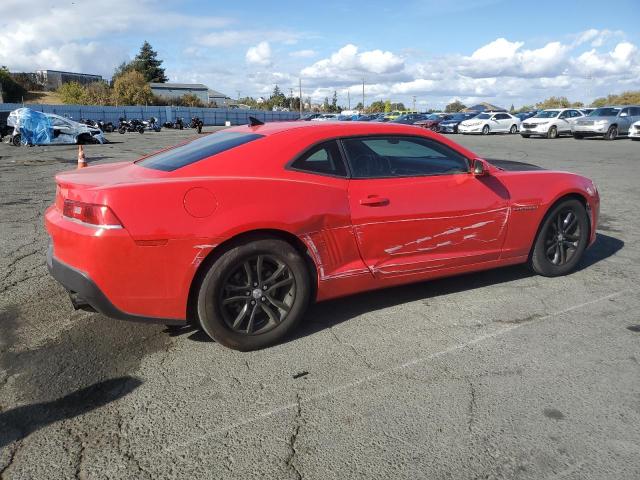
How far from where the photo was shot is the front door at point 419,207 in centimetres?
376

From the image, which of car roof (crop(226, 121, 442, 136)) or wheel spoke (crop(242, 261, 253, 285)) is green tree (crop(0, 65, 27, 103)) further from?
wheel spoke (crop(242, 261, 253, 285))

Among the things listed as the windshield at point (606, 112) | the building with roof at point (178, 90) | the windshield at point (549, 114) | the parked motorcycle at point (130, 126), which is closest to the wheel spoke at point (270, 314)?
the windshield at point (606, 112)

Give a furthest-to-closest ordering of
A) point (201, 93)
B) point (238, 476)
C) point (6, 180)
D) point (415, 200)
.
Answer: point (201, 93), point (6, 180), point (415, 200), point (238, 476)

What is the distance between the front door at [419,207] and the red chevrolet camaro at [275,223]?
10 mm

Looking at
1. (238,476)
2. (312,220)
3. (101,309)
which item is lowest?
(238,476)

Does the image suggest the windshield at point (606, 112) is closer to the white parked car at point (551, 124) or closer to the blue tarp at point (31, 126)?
the white parked car at point (551, 124)

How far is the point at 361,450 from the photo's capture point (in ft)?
8.01

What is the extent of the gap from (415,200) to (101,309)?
2.27 metres

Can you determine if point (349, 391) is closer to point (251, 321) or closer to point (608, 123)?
point (251, 321)

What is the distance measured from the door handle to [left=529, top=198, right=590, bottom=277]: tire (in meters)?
1.76

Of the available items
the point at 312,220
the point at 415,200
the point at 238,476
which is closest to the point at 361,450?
the point at 238,476

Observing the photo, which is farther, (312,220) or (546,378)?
(312,220)

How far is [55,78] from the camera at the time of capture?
324ft

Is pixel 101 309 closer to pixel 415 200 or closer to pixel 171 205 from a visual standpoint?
pixel 171 205
